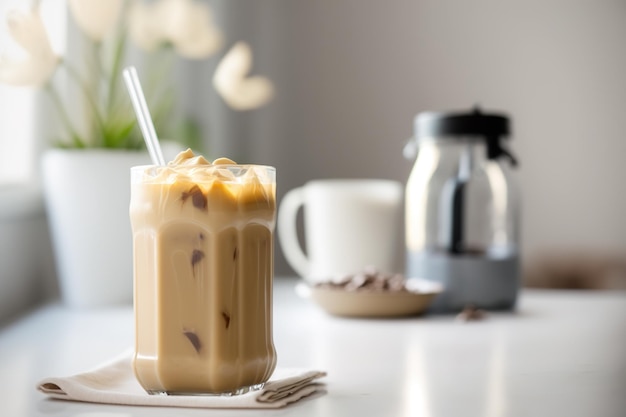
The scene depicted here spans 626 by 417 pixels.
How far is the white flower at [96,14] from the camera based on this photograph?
4.40 feet

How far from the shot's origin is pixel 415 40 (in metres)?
2.54

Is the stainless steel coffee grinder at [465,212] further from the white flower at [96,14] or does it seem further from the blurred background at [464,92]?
the blurred background at [464,92]

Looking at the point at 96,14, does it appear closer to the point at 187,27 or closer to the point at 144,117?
the point at 187,27

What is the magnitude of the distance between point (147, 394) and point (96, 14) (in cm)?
81

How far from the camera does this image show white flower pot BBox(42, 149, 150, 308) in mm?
1418

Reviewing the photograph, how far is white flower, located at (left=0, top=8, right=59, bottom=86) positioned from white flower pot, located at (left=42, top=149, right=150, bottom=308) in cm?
20

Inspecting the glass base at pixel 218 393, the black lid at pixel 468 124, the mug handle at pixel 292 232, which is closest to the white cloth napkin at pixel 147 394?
the glass base at pixel 218 393

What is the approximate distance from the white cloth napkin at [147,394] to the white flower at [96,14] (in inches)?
27.7

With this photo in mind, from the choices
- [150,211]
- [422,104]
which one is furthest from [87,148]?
[422,104]

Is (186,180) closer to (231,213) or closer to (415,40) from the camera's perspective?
(231,213)

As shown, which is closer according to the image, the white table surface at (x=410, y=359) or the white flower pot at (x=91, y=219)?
the white table surface at (x=410, y=359)

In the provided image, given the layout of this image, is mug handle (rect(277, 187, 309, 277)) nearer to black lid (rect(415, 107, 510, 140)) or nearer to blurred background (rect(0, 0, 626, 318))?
black lid (rect(415, 107, 510, 140))

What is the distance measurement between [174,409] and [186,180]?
0.20 m

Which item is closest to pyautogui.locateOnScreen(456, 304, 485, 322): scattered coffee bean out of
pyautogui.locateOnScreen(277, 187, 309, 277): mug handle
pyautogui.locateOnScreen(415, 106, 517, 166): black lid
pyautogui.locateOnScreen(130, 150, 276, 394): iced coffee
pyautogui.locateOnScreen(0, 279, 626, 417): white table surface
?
pyautogui.locateOnScreen(0, 279, 626, 417): white table surface
